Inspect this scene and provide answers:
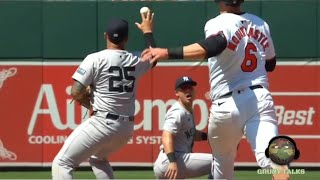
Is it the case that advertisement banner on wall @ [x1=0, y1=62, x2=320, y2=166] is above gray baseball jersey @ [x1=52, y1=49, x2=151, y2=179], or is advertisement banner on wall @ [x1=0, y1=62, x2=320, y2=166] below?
below

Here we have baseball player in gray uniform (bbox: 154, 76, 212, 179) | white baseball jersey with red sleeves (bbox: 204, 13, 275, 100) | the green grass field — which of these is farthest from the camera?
the green grass field

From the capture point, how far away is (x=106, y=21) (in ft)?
44.2

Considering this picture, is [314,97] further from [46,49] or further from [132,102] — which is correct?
[132,102]

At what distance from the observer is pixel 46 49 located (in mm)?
13500

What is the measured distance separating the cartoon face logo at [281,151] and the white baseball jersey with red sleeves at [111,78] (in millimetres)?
1946

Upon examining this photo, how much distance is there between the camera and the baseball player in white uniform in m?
7.32

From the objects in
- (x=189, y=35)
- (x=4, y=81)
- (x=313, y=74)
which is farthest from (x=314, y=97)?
(x=4, y=81)

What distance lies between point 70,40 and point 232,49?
6397 mm

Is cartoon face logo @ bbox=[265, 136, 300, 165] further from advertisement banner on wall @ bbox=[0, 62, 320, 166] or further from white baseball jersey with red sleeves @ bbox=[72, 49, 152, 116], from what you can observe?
advertisement banner on wall @ bbox=[0, 62, 320, 166]

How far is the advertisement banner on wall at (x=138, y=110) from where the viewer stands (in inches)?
532

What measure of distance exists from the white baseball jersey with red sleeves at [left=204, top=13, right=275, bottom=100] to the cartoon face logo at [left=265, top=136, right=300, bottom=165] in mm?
645

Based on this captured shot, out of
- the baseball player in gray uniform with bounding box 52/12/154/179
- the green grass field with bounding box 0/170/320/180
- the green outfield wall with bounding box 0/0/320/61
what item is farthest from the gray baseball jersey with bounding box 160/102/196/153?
the green outfield wall with bounding box 0/0/320/61

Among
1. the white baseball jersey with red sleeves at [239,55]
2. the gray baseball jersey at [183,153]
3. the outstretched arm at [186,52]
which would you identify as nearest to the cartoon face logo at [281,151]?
the white baseball jersey with red sleeves at [239,55]

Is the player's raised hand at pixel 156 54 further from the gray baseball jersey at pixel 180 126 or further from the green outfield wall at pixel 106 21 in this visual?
the green outfield wall at pixel 106 21
